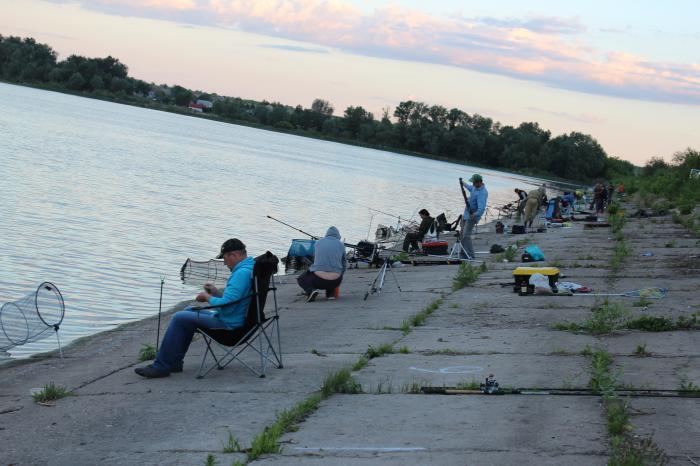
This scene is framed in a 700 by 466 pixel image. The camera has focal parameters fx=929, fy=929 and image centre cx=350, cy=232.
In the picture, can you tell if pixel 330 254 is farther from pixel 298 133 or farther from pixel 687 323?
pixel 298 133

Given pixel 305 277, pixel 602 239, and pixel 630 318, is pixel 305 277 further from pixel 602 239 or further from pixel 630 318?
pixel 602 239

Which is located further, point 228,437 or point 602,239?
point 602,239

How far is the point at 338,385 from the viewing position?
7.59 m

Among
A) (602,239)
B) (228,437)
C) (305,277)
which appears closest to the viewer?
(228,437)

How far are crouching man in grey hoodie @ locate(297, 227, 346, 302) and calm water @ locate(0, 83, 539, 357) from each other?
2.76m

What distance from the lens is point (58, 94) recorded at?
17488 cm

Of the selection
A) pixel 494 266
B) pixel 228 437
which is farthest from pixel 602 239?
pixel 228 437

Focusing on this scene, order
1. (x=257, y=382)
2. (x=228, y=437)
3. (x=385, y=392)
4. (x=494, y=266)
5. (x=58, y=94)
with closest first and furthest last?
1. (x=228, y=437)
2. (x=385, y=392)
3. (x=257, y=382)
4. (x=494, y=266)
5. (x=58, y=94)

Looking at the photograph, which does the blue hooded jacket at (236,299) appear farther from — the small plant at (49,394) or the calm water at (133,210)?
the calm water at (133,210)

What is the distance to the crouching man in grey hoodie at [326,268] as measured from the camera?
1417 centimetres

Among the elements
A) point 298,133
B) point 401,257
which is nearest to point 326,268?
point 401,257

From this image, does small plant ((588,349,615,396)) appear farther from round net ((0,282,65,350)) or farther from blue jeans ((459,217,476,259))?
blue jeans ((459,217,476,259))

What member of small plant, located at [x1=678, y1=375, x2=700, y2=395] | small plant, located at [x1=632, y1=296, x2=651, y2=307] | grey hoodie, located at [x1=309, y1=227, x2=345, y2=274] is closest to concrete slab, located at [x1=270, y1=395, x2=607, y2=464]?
small plant, located at [x1=678, y1=375, x2=700, y2=395]

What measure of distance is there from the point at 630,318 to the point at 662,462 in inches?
227
